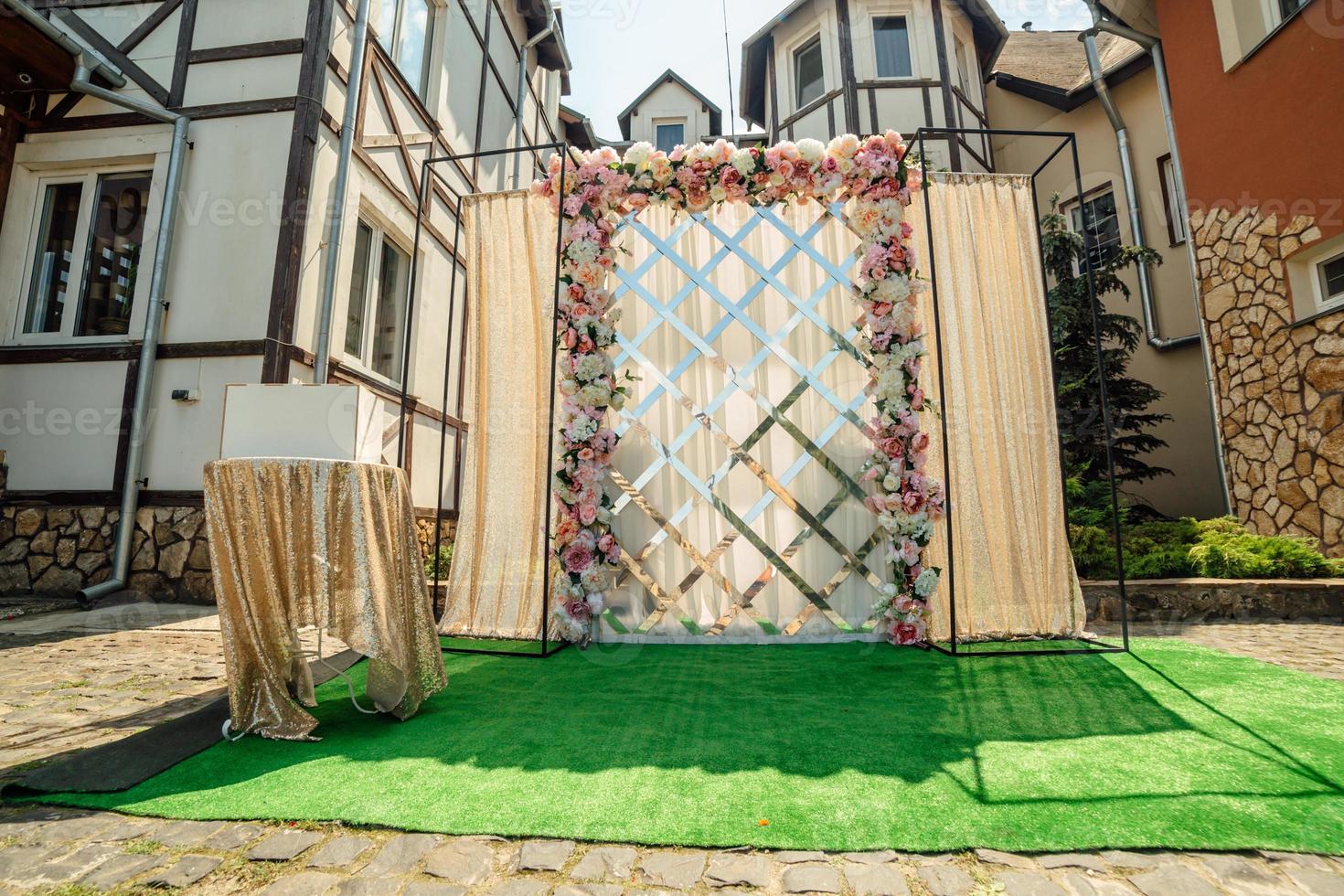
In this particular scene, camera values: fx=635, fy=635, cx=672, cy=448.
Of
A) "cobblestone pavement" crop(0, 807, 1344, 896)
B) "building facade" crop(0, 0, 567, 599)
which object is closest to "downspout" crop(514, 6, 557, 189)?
"building facade" crop(0, 0, 567, 599)

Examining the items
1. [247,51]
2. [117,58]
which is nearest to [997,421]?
[247,51]

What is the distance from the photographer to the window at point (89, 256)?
3.91m

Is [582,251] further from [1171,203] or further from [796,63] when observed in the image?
[796,63]

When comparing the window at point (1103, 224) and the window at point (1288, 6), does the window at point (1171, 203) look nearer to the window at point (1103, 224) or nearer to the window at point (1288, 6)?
the window at point (1103, 224)

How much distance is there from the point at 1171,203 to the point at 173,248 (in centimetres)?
802

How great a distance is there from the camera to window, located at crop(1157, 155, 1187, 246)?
586cm

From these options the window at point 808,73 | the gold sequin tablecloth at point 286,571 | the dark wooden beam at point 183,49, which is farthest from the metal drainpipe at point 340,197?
the window at point 808,73

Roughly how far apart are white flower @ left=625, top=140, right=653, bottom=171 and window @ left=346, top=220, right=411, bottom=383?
2.21 meters

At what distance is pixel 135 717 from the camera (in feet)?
5.89

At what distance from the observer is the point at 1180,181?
505 centimetres

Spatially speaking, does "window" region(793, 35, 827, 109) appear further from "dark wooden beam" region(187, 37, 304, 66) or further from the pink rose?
the pink rose

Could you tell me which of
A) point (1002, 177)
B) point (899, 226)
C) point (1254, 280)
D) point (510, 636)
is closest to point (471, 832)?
point (510, 636)

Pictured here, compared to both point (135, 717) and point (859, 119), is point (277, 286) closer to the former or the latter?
point (135, 717)

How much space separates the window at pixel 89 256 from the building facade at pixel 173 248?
0.01 meters
